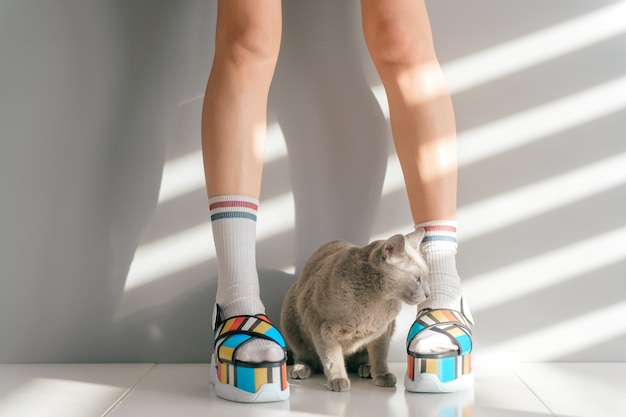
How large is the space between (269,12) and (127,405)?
77 centimetres

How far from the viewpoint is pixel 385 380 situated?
1.30 meters

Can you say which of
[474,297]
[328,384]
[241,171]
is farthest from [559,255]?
[241,171]

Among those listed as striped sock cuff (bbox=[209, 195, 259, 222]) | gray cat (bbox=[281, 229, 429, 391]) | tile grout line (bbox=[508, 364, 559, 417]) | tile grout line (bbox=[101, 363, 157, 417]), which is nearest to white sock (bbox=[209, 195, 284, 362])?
striped sock cuff (bbox=[209, 195, 259, 222])

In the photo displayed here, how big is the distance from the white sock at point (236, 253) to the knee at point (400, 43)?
16.2 inches

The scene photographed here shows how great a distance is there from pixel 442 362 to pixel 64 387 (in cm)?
72

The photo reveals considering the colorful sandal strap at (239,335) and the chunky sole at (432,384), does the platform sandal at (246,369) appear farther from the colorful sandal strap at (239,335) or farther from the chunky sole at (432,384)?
the chunky sole at (432,384)

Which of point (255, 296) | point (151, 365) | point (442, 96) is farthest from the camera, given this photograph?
point (151, 365)

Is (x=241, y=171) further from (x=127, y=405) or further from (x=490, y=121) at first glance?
(x=490, y=121)

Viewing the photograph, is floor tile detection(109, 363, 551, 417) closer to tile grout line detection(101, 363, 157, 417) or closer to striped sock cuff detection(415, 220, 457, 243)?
tile grout line detection(101, 363, 157, 417)

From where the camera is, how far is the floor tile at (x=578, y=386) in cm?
114

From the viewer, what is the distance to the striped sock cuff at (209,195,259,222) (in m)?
1.33

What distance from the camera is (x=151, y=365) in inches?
61.4

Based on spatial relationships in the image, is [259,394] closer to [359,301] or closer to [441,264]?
[359,301]

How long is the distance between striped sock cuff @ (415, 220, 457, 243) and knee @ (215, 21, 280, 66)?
0.46m
